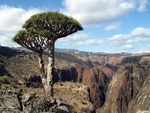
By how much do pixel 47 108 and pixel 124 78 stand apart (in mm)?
120672

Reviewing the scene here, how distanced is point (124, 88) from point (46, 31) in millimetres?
117978

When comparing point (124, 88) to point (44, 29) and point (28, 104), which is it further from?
point (28, 104)

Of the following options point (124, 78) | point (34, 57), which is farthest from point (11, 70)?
point (124, 78)

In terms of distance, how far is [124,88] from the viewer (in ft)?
438

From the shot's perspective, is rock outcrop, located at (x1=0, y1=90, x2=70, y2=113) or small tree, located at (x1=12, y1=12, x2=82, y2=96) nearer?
rock outcrop, located at (x1=0, y1=90, x2=70, y2=113)

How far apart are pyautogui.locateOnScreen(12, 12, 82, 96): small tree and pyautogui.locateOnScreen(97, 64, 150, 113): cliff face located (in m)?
105

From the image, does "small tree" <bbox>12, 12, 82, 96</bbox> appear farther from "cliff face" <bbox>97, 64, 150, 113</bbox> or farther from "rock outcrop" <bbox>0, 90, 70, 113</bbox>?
"cliff face" <bbox>97, 64, 150, 113</bbox>

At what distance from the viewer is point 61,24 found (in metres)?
21.8

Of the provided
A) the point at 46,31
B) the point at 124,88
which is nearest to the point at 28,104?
the point at 46,31

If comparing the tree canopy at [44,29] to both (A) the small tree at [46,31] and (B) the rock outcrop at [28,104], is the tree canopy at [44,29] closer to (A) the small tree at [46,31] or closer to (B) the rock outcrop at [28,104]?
(A) the small tree at [46,31]

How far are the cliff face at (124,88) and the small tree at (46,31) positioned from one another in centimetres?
10543

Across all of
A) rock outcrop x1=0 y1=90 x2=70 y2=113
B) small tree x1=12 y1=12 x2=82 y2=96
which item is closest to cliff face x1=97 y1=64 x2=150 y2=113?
small tree x1=12 y1=12 x2=82 y2=96

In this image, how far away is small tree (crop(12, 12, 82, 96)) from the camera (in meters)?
21.3

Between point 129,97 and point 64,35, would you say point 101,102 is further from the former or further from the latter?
point 64,35
